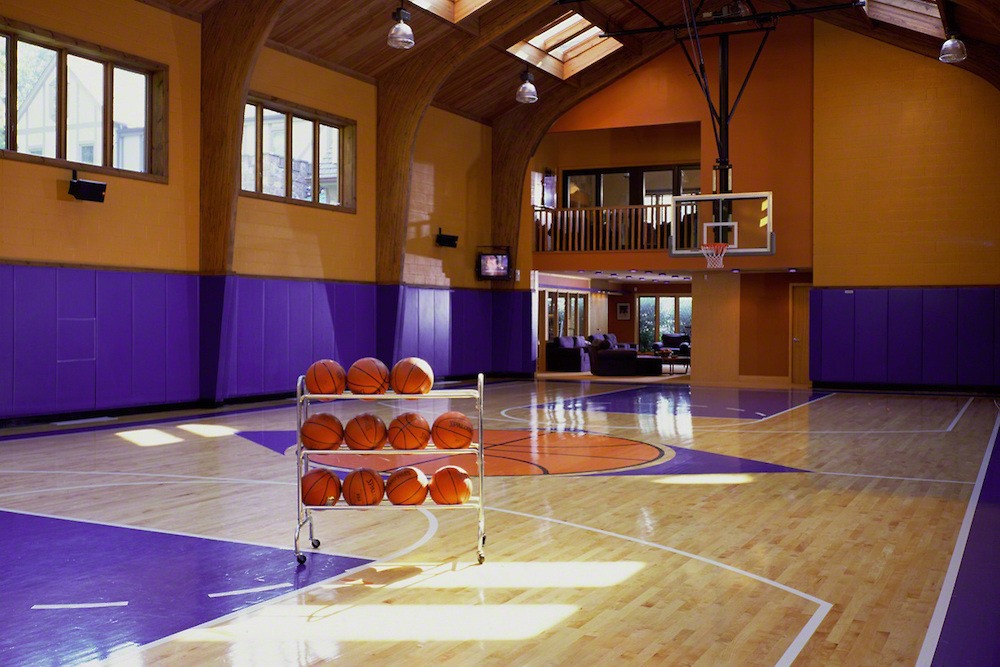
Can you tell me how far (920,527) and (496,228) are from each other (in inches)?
656

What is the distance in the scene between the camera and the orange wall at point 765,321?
68.6ft

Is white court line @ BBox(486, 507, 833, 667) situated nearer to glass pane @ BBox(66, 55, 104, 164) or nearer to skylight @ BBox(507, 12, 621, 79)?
glass pane @ BBox(66, 55, 104, 164)

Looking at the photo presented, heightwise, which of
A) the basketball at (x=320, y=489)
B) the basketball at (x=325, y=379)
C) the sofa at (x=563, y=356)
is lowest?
the basketball at (x=320, y=489)

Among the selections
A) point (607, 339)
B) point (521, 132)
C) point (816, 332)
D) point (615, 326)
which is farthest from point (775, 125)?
point (615, 326)

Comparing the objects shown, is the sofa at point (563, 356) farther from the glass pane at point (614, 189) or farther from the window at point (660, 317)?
the window at point (660, 317)

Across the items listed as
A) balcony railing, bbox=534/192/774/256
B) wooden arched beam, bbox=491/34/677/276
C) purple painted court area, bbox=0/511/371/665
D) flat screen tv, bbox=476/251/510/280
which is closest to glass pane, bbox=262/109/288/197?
flat screen tv, bbox=476/251/510/280

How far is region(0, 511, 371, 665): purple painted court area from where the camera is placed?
13.7ft

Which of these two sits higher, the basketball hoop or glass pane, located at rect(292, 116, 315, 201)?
glass pane, located at rect(292, 116, 315, 201)

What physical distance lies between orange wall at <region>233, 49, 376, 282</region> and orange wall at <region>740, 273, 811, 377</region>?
27.6ft

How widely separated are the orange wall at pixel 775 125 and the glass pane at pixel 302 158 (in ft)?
27.3

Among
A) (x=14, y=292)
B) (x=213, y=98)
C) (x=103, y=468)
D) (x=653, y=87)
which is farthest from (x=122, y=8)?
(x=653, y=87)

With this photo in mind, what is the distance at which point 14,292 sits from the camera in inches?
467

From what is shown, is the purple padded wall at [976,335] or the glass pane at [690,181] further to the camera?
the glass pane at [690,181]

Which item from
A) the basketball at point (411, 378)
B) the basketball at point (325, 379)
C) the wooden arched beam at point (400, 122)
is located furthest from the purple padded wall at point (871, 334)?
the basketball at point (325, 379)
